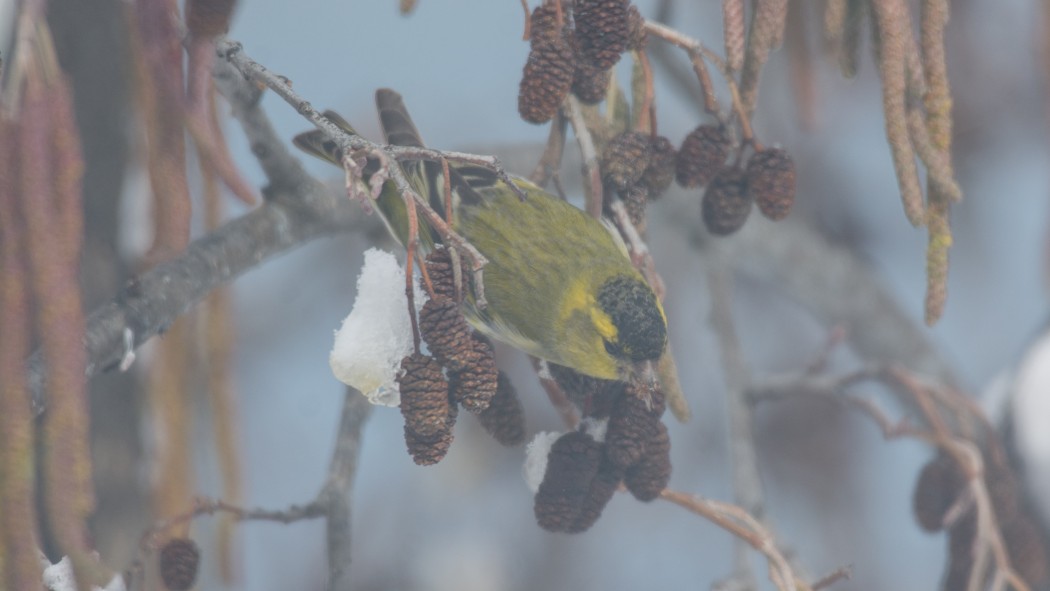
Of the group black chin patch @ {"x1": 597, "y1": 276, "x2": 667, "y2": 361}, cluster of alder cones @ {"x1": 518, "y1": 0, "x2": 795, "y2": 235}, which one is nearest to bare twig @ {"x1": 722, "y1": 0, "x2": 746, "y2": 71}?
cluster of alder cones @ {"x1": 518, "y1": 0, "x2": 795, "y2": 235}

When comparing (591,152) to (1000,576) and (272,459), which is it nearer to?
(1000,576)

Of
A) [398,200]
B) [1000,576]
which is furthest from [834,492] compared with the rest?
[398,200]

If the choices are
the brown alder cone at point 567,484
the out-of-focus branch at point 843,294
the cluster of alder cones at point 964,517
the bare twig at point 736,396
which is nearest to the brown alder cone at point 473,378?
the brown alder cone at point 567,484

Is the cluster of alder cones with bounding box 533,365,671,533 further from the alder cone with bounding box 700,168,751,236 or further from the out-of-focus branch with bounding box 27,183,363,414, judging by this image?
the out-of-focus branch with bounding box 27,183,363,414

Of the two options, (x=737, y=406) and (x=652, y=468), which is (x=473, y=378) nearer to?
(x=652, y=468)

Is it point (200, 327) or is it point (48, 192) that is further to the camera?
point (200, 327)

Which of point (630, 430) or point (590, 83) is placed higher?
point (590, 83)

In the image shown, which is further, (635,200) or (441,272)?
(635,200)

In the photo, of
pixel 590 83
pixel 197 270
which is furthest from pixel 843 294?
pixel 197 270
